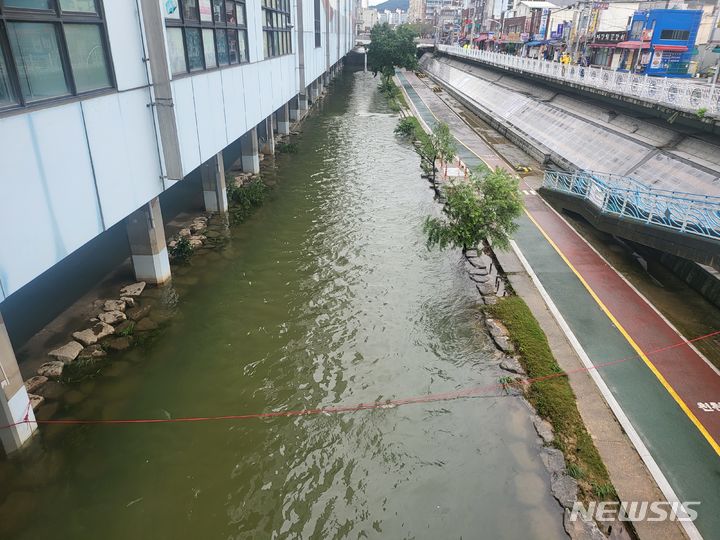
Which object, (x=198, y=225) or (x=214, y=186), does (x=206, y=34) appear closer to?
(x=214, y=186)

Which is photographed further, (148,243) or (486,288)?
(486,288)

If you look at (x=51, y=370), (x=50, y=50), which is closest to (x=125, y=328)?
(x=51, y=370)

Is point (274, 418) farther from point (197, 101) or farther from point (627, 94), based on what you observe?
point (627, 94)

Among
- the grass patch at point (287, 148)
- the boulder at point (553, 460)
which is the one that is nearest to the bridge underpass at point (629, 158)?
the boulder at point (553, 460)

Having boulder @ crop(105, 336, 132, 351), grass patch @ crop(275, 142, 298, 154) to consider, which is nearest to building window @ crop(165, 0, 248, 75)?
boulder @ crop(105, 336, 132, 351)

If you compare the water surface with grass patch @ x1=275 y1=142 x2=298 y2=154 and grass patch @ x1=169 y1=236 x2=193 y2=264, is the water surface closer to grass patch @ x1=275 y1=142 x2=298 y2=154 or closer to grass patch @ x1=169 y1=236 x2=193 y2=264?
grass patch @ x1=169 y1=236 x2=193 y2=264

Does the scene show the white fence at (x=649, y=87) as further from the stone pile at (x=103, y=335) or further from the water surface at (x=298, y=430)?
the stone pile at (x=103, y=335)

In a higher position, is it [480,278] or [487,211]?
[487,211]
